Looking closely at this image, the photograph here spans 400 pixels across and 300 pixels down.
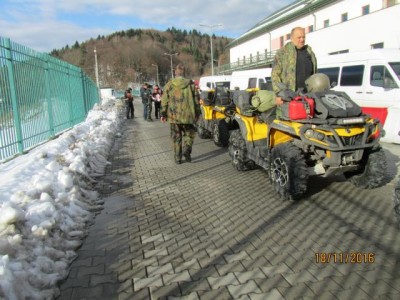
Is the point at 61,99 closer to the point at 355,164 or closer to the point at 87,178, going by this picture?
the point at 87,178

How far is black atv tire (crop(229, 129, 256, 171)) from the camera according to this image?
22.1ft

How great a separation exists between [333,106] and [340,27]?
23.9 metres

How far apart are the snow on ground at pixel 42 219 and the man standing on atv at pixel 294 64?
11.0 feet

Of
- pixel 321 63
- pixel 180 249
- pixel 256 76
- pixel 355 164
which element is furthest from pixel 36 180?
pixel 256 76

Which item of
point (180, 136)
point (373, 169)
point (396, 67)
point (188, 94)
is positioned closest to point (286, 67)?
point (373, 169)

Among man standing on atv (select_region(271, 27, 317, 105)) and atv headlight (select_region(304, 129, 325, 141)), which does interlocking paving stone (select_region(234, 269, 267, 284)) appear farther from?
man standing on atv (select_region(271, 27, 317, 105))

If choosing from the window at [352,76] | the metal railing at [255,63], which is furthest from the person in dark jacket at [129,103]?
the metal railing at [255,63]

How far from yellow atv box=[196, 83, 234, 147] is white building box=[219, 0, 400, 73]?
15007 mm

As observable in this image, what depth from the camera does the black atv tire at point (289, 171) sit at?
495 cm

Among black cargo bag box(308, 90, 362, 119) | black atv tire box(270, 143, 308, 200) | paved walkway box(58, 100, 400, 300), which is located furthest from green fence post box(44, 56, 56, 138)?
black cargo bag box(308, 90, 362, 119)

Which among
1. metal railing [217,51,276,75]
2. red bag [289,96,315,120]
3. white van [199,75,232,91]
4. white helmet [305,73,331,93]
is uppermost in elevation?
metal railing [217,51,276,75]

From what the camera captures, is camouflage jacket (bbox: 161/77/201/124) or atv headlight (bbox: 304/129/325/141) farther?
camouflage jacket (bbox: 161/77/201/124)

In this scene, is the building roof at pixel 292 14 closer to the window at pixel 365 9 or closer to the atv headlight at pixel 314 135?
the window at pixel 365 9

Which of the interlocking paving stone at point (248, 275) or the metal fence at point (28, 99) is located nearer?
the interlocking paving stone at point (248, 275)
